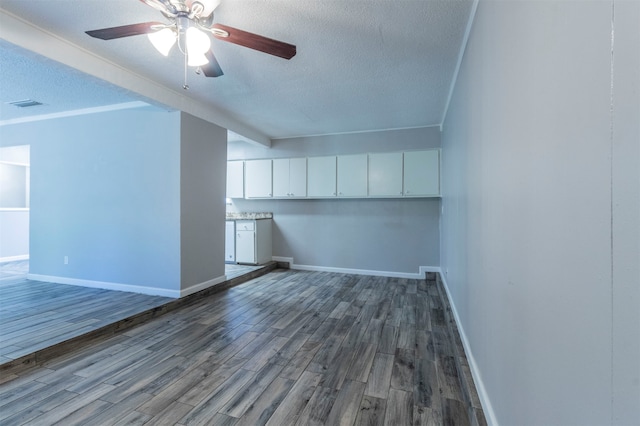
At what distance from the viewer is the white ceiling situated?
1.97m

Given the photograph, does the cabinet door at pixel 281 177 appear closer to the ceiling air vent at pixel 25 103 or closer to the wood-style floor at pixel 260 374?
the wood-style floor at pixel 260 374

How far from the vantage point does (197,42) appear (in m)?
1.75

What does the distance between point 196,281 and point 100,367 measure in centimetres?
162

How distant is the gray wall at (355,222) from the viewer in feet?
15.7

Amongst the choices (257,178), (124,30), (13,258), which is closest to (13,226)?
(13,258)

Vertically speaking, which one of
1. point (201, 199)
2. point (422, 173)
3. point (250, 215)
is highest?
point (422, 173)

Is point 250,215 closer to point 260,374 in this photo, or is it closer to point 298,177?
point 298,177

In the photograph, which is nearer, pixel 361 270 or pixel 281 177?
pixel 361 270

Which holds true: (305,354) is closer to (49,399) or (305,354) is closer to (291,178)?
(49,399)

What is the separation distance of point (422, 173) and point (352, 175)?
1.15 metres

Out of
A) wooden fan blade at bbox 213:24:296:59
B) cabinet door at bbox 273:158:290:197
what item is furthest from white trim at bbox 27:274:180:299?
wooden fan blade at bbox 213:24:296:59

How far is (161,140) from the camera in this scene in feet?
11.6

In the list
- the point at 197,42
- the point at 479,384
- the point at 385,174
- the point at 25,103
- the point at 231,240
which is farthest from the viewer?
the point at 231,240

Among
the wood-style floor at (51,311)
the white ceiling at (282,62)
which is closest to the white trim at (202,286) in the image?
the wood-style floor at (51,311)
